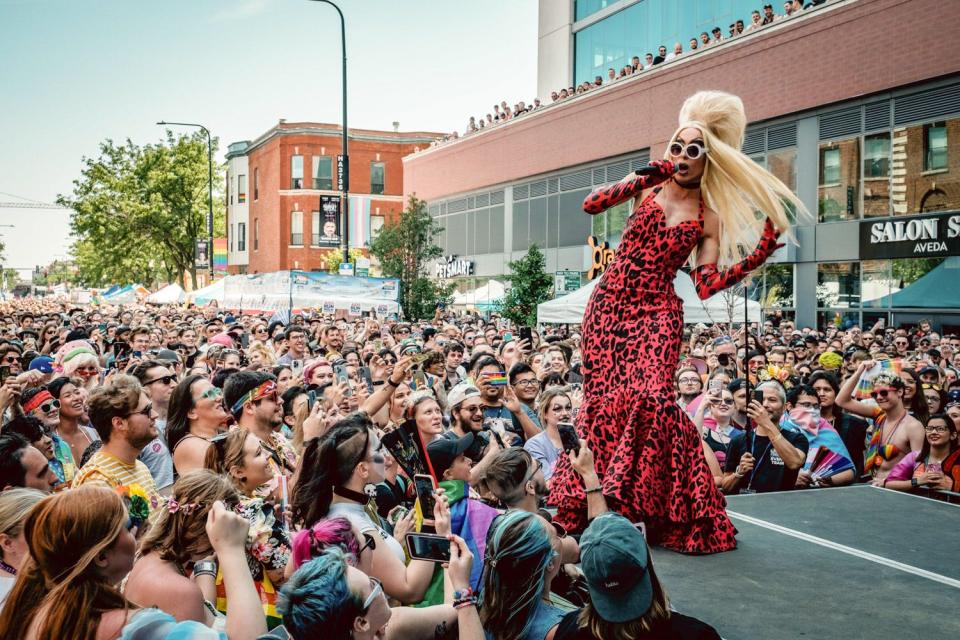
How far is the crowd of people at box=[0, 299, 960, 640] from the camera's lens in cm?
238

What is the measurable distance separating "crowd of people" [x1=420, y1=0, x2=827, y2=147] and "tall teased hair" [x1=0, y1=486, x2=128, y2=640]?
23531 mm

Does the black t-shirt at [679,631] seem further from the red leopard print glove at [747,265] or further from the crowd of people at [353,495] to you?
the red leopard print glove at [747,265]

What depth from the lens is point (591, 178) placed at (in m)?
30.9

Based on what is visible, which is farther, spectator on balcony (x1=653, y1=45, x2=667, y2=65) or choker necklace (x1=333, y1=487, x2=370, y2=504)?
spectator on balcony (x1=653, y1=45, x2=667, y2=65)

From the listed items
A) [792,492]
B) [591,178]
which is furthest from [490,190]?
[792,492]

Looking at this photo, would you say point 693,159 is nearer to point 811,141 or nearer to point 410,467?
point 410,467

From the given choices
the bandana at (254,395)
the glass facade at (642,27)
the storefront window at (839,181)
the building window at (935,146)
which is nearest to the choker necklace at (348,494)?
the bandana at (254,395)

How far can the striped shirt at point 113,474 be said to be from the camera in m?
4.26

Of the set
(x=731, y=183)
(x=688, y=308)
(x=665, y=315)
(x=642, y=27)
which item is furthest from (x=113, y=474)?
(x=642, y=27)

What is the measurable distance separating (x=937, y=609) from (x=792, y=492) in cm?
226

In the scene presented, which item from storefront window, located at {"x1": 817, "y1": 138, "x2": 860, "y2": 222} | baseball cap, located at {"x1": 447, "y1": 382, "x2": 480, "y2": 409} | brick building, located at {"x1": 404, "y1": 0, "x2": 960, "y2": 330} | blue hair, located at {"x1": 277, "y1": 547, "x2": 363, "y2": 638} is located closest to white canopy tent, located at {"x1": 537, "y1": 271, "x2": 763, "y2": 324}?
brick building, located at {"x1": 404, "y1": 0, "x2": 960, "y2": 330}

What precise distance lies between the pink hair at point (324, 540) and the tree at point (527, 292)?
19620 mm

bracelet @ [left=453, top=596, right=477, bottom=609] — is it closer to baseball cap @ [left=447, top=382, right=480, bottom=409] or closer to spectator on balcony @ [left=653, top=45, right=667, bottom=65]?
baseball cap @ [left=447, top=382, right=480, bottom=409]

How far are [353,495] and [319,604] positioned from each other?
138 cm
